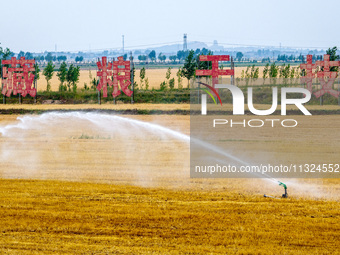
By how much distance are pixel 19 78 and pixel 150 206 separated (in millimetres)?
48528

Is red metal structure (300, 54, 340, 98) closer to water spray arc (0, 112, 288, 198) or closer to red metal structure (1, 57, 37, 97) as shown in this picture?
water spray arc (0, 112, 288, 198)

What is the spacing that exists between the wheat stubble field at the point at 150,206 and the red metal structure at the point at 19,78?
34.1 m

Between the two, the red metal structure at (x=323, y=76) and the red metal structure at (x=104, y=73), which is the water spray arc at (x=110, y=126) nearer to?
the red metal structure at (x=104, y=73)

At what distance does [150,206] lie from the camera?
1506cm

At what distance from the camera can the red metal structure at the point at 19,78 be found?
59.2 m

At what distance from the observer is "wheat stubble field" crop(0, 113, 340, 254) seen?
1197cm

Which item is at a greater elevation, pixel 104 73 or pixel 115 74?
pixel 104 73

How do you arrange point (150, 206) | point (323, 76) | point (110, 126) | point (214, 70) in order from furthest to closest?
1. point (214, 70)
2. point (323, 76)
3. point (110, 126)
4. point (150, 206)

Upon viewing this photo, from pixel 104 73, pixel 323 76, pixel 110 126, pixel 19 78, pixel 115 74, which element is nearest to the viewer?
pixel 110 126

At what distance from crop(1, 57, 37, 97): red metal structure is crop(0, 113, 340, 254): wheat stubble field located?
34.1 meters

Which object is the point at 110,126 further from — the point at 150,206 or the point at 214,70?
the point at 150,206

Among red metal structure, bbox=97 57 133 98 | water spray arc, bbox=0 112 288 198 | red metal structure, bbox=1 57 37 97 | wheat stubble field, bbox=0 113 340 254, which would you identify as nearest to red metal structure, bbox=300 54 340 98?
red metal structure, bbox=97 57 133 98

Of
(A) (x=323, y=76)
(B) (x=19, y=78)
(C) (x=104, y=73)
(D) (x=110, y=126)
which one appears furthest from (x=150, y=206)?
(B) (x=19, y=78)

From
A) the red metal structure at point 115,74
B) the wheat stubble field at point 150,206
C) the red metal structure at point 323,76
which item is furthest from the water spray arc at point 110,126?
the red metal structure at point 323,76
